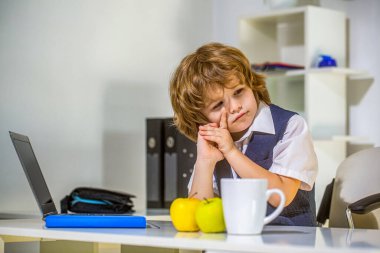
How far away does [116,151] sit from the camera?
11.6 ft

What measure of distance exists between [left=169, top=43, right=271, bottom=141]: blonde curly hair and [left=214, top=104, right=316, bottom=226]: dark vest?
0.36ft

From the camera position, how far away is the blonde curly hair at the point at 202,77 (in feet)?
6.42

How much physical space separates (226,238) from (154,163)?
210 cm

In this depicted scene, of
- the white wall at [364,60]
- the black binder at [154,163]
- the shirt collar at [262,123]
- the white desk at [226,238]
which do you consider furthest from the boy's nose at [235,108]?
the white wall at [364,60]

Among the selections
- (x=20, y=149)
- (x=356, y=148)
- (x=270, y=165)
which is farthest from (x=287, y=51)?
(x=20, y=149)

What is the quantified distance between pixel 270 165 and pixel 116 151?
5.38ft

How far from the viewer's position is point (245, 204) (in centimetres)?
137

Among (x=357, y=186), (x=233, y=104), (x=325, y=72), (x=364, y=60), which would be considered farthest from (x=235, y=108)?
(x=364, y=60)

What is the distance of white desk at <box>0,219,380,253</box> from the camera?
1.20 m

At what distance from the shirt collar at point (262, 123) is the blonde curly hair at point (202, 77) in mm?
48

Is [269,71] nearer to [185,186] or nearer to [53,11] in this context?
[185,186]

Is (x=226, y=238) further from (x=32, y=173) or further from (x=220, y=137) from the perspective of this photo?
(x=32, y=173)

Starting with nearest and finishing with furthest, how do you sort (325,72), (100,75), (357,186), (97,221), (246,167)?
(97,221) < (246,167) < (357,186) < (100,75) < (325,72)

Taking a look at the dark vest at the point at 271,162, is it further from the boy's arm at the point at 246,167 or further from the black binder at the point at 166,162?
the black binder at the point at 166,162
